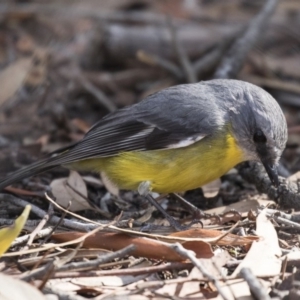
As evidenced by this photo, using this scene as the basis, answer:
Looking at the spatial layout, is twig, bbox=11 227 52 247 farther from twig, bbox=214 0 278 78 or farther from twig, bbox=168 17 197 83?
twig, bbox=168 17 197 83

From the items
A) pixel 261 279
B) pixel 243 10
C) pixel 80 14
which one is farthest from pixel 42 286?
pixel 243 10

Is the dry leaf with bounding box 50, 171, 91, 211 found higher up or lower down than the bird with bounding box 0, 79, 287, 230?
lower down

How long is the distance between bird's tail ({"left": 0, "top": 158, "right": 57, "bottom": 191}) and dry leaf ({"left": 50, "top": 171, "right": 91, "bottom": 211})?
203mm

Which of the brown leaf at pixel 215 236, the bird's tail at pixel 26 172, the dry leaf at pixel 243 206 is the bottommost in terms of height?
the dry leaf at pixel 243 206

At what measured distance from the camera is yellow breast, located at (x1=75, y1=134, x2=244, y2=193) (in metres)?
4.86

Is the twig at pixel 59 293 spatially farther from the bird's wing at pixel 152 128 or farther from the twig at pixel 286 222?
the bird's wing at pixel 152 128

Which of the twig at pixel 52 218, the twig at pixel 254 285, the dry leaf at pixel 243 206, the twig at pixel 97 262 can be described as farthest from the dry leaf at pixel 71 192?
the twig at pixel 254 285

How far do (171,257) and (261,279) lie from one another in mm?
533

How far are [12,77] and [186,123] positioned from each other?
2.99 meters

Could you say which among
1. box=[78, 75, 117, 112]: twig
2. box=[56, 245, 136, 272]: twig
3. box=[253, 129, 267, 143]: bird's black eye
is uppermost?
box=[253, 129, 267, 143]: bird's black eye

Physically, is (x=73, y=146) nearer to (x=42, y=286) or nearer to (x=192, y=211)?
(x=192, y=211)

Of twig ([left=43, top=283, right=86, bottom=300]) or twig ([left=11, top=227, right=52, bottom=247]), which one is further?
twig ([left=11, top=227, right=52, bottom=247])

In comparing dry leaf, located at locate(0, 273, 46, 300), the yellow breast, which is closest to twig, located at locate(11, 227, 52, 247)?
dry leaf, located at locate(0, 273, 46, 300)

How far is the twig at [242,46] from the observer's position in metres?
7.03
